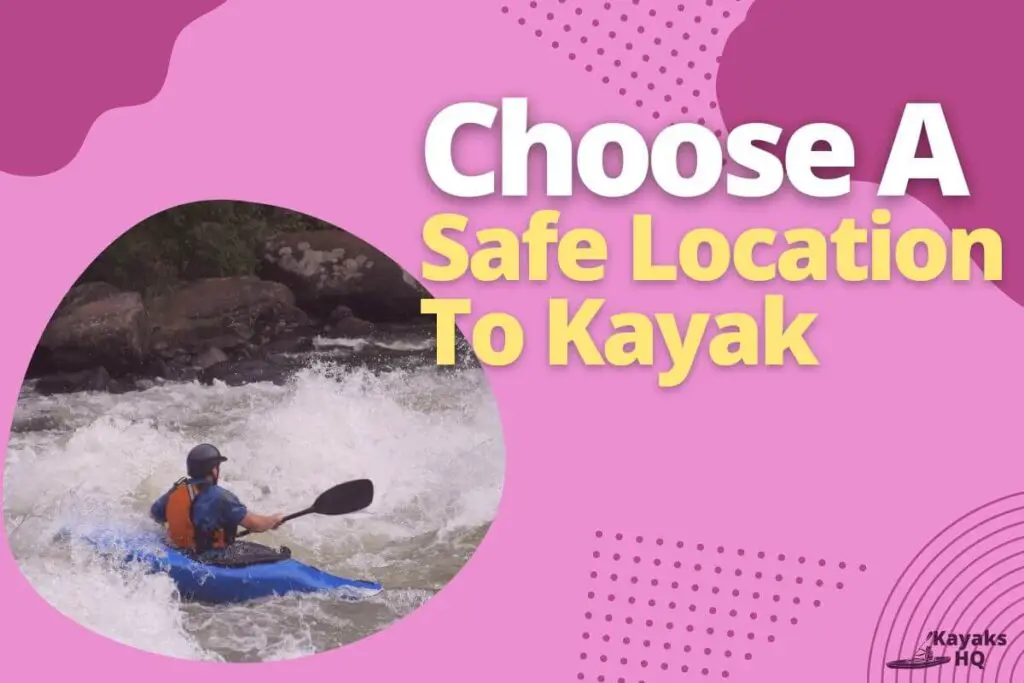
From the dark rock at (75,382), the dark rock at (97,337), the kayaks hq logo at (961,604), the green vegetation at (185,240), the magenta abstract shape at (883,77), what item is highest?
the magenta abstract shape at (883,77)

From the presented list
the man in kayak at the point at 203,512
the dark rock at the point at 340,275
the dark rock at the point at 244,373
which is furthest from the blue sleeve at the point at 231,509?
the dark rock at the point at 340,275

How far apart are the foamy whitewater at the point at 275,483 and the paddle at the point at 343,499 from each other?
0.06ft

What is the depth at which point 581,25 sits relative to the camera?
2.81m

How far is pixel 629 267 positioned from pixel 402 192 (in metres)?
0.58

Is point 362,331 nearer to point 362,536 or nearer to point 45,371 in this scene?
point 362,536

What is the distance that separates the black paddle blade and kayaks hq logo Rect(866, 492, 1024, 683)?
50.8 inches

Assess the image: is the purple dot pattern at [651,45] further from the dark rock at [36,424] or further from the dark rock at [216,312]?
the dark rock at [36,424]

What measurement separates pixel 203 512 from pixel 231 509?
0.22ft

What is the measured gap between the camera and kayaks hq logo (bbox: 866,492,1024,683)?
9.31 feet

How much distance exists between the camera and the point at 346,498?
2.90m

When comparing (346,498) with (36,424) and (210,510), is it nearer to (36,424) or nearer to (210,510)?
(210,510)

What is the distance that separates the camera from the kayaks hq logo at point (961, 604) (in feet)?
9.31

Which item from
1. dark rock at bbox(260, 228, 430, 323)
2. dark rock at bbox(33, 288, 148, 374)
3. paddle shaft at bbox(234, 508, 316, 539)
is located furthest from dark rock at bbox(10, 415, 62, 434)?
dark rock at bbox(260, 228, 430, 323)

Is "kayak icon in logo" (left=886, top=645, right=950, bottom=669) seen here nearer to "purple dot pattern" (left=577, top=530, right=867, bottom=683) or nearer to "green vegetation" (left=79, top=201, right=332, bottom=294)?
"purple dot pattern" (left=577, top=530, right=867, bottom=683)
